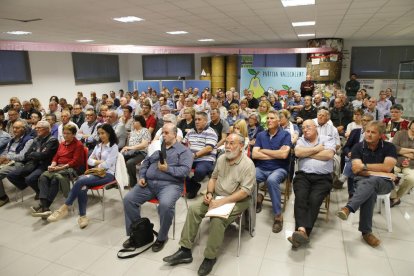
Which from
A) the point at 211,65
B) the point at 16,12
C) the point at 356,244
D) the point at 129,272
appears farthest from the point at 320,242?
the point at 211,65

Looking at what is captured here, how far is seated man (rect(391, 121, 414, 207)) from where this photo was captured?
3.37 metres

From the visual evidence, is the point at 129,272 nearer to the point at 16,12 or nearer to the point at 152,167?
the point at 152,167

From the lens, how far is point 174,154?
3.02 metres

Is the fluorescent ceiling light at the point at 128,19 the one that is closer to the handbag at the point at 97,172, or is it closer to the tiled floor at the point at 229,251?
the handbag at the point at 97,172

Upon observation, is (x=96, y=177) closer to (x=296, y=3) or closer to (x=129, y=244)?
(x=129, y=244)

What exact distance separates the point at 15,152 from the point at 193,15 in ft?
13.1

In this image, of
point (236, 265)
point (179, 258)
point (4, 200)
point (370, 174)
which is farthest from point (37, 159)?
point (370, 174)

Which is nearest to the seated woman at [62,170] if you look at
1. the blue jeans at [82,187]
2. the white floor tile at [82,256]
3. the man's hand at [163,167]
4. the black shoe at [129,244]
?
the blue jeans at [82,187]

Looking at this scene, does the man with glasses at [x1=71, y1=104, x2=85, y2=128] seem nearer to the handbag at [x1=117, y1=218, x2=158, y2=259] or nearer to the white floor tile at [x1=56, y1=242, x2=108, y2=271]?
the white floor tile at [x1=56, y1=242, x2=108, y2=271]

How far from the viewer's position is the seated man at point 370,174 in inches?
109

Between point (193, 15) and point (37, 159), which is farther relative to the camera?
point (193, 15)

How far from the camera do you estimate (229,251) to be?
8.98 ft

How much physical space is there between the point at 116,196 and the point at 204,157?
1403 millimetres

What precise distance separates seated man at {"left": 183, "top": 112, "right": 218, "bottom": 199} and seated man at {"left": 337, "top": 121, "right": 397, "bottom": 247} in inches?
67.5
